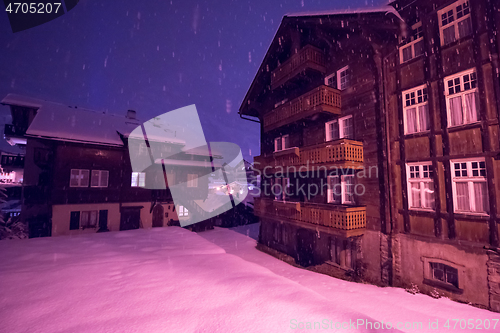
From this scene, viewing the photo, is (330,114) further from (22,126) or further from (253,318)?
(22,126)

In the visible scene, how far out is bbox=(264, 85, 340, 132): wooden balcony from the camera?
13211mm

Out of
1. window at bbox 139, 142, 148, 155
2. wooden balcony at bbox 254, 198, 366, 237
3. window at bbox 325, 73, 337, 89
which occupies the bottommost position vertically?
wooden balcony at bbox 254, 198, 366, 237

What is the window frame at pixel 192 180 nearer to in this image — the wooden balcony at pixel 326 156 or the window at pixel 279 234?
the window at pixel 279 234

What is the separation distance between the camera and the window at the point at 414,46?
10.5 metres

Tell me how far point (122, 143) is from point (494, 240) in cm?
2730

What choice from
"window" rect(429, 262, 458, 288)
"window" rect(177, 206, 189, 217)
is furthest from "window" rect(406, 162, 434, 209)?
"window" rect(177, 206, 189, 217)

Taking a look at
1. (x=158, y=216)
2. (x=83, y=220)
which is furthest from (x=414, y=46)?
(x=83, y=220)

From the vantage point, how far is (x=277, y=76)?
1730 centimetres

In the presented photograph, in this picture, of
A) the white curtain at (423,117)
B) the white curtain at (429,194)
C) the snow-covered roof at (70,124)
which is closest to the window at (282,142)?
the white curtain at (423,117)

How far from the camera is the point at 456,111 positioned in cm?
917

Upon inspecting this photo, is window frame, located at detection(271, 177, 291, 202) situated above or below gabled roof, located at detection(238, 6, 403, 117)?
below

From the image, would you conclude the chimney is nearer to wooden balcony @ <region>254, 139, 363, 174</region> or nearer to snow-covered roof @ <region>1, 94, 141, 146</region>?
snow-covered roof @ <region>1, 94, 141, 146</region>

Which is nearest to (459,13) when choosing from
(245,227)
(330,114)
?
Result: (330,114)

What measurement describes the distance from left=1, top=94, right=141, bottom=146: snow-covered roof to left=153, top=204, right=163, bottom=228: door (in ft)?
25.7
